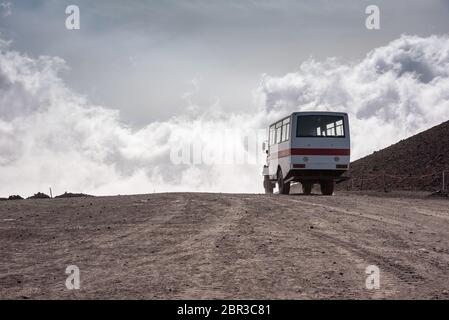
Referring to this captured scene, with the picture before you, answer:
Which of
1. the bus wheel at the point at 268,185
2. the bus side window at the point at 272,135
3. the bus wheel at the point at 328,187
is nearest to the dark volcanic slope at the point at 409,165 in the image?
the bus wheel at the point at 268,185

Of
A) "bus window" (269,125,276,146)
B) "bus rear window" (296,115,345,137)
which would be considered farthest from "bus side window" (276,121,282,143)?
"bus rear window" (296,115,345,137)

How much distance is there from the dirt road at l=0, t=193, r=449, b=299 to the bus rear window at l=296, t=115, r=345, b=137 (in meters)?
8.55

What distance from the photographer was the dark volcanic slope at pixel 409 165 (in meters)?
51.7

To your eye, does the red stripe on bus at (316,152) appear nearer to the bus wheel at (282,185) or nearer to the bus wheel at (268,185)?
the bus wheel at (282,185)

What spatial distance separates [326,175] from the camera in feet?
83.5

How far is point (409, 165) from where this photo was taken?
58094 mm

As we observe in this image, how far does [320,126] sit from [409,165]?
36.0m

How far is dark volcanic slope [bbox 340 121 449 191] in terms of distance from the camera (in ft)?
170

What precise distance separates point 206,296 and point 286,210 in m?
9.60

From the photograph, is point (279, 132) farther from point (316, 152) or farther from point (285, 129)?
point (316, 152)

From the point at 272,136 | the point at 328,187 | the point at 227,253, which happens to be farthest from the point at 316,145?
the point at 227,253

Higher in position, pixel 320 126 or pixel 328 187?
pixel 320 126
